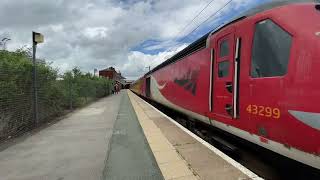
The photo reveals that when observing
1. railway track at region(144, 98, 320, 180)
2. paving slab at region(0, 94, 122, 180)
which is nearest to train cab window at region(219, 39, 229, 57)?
railway track at region(144, 98, 320, 180)

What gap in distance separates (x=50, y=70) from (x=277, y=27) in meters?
13.4

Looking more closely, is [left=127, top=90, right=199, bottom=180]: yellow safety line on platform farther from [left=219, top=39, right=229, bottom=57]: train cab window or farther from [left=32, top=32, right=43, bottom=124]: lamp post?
[left=32, top=32, right=43, bottom=124]: lamp post

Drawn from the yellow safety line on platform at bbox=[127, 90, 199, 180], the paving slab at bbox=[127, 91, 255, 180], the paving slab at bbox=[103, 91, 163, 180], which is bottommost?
the paving slab at bbox=[103, 91, 163, 180]

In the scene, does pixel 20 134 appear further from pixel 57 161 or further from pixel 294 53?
pixel 294 53

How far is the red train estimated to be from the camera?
14.9ft

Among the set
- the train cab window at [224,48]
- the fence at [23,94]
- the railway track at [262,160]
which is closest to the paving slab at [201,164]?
the railway track at [262,160]

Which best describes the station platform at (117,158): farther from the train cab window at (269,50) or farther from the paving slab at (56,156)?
the train cab window at (269,50)

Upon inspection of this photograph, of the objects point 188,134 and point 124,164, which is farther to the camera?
point 188,134

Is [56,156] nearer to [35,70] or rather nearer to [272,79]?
[272,79]

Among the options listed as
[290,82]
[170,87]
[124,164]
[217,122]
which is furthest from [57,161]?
[170,87]

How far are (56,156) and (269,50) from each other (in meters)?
5.02

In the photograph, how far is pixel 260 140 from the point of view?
573cm

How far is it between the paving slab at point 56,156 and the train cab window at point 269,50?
121 inches

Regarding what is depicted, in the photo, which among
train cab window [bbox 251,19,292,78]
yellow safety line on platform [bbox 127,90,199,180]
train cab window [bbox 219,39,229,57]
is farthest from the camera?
train cab window [bbox 219,39,229,57]
